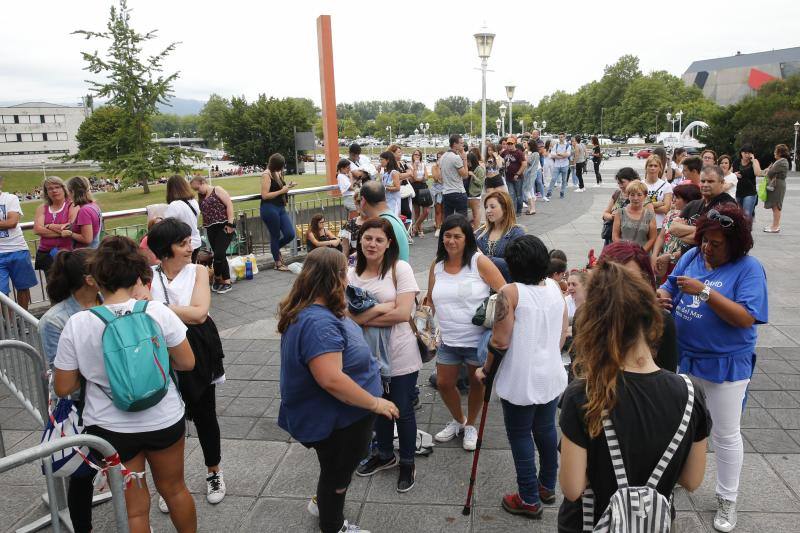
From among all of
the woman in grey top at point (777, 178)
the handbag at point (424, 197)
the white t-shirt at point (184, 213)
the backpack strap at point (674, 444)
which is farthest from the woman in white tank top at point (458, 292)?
the woman in grey top at point (777, 178)

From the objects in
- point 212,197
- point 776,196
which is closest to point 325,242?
point 212,197

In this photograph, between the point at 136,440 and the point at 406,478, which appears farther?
the point at 406,478

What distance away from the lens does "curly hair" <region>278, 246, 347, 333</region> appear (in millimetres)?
2732

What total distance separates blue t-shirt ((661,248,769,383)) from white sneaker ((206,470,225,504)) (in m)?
2.92

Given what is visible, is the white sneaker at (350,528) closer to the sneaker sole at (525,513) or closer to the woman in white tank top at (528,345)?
the sneaker sole at (525,513)

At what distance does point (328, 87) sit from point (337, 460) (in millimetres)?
12956

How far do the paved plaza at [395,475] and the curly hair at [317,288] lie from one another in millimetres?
1440

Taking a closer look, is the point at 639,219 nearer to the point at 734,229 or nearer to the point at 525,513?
the point at 734,229

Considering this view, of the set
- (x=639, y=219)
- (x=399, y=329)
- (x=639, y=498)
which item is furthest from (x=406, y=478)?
(x=639, y=219)

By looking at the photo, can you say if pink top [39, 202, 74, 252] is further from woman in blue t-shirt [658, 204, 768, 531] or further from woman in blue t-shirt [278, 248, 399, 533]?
woman in blue t-shirt [658, 204, 768, 531]

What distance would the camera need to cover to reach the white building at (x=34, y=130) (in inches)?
3516

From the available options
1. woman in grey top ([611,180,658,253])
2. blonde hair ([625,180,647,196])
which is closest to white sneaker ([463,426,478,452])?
woman in grey top ([611,180,658,253])

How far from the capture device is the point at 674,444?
1.82 metres

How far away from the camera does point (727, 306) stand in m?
2.98
